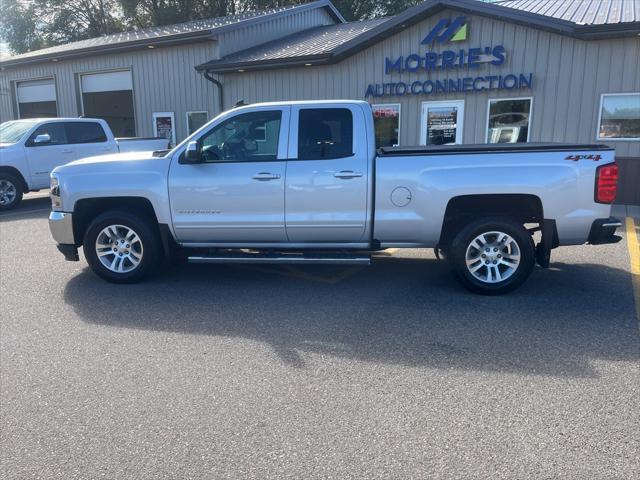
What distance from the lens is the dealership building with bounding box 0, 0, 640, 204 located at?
11.2m

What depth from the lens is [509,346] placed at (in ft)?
14.0

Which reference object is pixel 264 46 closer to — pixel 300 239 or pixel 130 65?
pixel 130 65

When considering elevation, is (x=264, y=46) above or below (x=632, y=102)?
above

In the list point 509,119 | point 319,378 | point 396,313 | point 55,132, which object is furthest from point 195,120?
point 319,378

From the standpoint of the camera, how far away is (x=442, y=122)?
12906 millimetres

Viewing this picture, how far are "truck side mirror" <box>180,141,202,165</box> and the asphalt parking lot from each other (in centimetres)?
143

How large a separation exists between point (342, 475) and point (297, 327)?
6.80 ft

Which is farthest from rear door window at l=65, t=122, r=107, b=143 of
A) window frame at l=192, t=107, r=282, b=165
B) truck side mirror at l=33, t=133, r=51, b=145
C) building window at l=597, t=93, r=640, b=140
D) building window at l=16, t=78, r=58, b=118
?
building window at l=597, t=93, r=640, b=140

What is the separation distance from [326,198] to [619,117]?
8742 mm

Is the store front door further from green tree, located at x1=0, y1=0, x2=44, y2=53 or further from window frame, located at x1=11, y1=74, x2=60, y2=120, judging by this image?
green tree, located at x1=0, y1=0, x2=44, y2=53

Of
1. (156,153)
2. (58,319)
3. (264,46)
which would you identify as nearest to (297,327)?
(58,319)

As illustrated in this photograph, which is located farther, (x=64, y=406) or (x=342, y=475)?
(x=64, y=406)

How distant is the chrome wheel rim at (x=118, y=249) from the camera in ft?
19.6

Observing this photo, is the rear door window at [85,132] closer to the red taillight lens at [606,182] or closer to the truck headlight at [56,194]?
the truck headlight at [56,194]
